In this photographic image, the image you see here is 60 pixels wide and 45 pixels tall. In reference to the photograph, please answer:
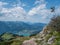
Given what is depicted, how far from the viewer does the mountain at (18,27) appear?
6.65m

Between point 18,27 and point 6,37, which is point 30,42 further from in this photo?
point 6,37

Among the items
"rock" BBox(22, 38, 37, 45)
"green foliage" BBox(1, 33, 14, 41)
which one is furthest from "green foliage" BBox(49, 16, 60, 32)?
"green foliage" BBox(1, 33, 14, 41)

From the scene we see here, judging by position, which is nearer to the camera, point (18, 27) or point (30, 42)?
point (30, 42)

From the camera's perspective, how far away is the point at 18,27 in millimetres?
6750

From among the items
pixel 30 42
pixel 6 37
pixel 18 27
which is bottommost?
pixel 30 42

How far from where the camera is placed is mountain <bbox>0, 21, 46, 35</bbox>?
21.8ft

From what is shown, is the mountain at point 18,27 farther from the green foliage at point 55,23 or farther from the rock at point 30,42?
the green foliage at point 55,23

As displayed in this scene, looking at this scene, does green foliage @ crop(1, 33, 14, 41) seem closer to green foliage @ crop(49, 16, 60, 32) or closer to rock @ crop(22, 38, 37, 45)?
rock @ crop(22, 38, 37, 45)

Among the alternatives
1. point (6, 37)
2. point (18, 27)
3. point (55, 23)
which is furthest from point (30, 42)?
point (55, 23)

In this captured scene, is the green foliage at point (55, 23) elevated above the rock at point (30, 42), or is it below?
above

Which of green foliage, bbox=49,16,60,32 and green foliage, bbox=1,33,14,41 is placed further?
green foliage, bbox=1,33,14,41

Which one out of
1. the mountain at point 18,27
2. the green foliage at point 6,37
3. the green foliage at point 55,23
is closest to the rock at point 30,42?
the mountain at point 18,27

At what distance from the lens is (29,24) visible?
6.67 metres

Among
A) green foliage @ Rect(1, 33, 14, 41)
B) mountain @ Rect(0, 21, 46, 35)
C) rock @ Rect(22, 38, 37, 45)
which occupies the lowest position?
rock @ Rect(22, 38, 37, 45)
